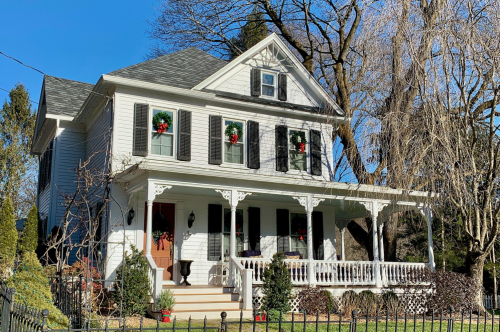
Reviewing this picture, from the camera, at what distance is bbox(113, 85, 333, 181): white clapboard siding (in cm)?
1418

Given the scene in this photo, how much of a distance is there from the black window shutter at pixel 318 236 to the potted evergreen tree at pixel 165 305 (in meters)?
6.74

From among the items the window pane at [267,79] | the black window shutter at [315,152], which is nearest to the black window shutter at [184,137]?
the window pane at [267,79]

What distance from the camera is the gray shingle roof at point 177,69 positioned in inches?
595

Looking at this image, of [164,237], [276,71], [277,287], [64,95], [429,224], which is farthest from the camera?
[64,95]

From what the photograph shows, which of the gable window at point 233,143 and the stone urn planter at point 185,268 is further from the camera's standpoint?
the gable window at point 233,143

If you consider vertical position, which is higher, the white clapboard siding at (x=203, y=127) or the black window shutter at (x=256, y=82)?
the black window shutter at (x=256, y=82)

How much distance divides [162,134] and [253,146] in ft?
9.95

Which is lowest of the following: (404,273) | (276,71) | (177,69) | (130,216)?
(404,273)

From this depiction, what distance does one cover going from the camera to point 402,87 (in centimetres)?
1367

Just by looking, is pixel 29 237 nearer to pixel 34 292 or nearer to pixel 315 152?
pixel 34 292

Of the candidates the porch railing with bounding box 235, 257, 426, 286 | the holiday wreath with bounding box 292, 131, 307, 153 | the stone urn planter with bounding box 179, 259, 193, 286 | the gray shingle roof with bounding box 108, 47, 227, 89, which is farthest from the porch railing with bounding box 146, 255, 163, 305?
the holiday wreath with bounding box 292, 131, 307, 153

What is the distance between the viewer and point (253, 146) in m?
16.0

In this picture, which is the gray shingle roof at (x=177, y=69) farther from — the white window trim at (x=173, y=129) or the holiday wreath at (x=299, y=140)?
the holiday wreath at (x=299, y=140)

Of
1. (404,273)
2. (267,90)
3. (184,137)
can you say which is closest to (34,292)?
(184,137)
